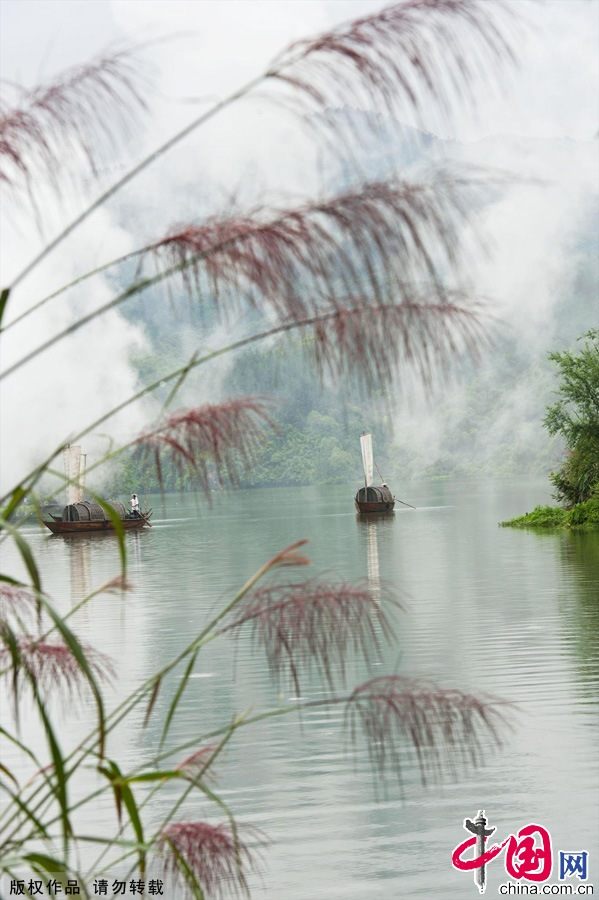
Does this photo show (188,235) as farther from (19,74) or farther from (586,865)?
(586,865)

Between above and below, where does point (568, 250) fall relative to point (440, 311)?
above

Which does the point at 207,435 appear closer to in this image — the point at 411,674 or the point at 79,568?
the point at 411,674

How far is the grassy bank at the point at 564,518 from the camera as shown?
3409cm

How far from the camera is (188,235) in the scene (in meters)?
2.62

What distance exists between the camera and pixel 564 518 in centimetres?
3581

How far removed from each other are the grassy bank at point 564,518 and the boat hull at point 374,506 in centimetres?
1253

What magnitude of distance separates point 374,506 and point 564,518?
1929 cm

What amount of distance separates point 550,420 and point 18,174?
2998 cm

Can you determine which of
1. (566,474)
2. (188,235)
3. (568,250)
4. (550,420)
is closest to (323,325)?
(188,235)

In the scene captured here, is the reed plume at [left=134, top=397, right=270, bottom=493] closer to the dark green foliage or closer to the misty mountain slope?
the dark green foliage

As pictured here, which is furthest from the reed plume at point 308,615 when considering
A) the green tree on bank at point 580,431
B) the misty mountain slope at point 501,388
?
the misty mountain slope at point 501,388

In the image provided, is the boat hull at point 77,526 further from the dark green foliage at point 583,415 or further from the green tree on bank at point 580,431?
the dark green foliage at point 583,415

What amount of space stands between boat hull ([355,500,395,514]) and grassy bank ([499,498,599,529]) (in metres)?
12.5

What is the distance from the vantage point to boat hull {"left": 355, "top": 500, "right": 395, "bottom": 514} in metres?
54.6
